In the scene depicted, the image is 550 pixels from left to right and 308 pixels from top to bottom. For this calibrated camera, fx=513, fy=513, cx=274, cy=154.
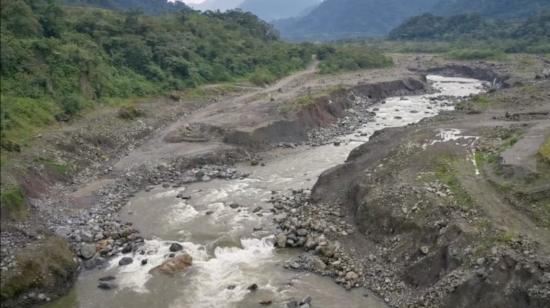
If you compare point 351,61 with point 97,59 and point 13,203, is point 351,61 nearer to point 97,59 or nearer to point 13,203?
point 97,59

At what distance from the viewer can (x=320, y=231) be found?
1110 inches

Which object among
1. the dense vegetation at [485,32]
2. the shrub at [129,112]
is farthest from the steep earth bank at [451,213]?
the dense vegetation at [485,32]

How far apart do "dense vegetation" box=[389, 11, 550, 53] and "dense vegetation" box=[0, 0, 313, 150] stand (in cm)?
5341

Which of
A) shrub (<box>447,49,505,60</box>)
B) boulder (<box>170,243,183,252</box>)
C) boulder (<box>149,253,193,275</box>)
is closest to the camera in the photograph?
boulder (<box>149,253,193,275</box>)

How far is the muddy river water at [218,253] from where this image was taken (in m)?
23.1

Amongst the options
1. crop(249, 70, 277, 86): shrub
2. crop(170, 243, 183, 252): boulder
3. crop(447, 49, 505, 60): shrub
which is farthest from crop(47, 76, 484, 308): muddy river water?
crop(447, 49, 505, 60): shrub

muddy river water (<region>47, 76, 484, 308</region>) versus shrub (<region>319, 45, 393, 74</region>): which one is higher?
shrub (<region>319, 45, 393, 74</region>)

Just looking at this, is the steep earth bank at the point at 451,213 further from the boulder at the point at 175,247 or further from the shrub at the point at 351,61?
the shrub at the point at 351,61

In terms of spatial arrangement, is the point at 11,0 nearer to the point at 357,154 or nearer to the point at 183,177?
the point at 183,177

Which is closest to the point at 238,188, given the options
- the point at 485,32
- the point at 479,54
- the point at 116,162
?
the point at 116,162

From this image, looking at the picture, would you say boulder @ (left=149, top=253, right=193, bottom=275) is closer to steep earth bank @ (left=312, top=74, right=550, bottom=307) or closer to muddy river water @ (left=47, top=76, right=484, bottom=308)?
muddy river water @ (left=47, top=76, right=484, bottom=308)

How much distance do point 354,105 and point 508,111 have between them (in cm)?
2361

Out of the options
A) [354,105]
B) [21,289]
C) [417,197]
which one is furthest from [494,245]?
[354,105]

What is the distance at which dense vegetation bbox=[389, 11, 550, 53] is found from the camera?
112 metres
